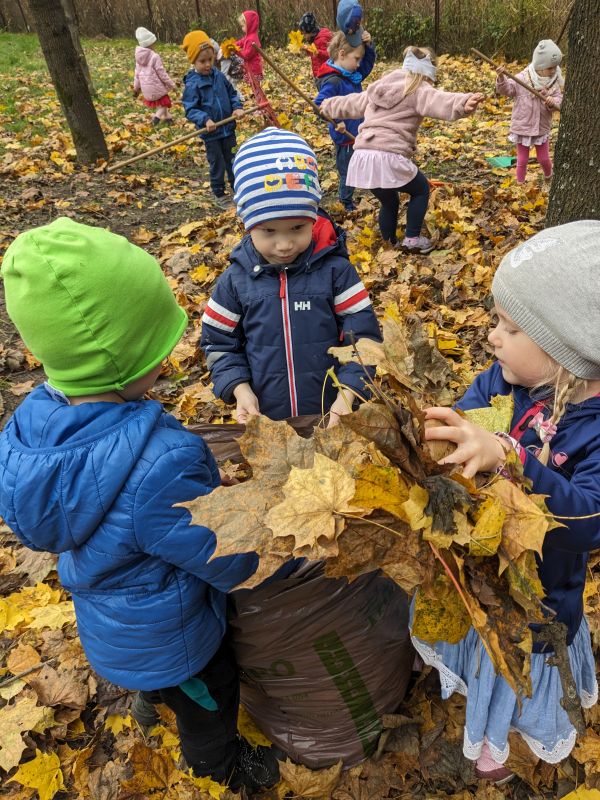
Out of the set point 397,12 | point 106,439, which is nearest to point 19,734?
point 106,439

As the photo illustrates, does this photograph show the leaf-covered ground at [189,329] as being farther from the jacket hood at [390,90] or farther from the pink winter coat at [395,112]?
the jacket hood at [390,90]

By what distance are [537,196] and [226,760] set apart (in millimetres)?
4837

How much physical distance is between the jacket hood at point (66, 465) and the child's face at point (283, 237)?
95 centimetres

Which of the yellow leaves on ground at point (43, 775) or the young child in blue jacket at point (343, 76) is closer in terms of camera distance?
the yellow leaves on ground at point (43, 775)

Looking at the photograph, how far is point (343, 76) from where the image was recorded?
5348 mm

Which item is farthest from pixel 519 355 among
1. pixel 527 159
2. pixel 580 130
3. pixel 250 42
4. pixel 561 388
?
pixel 250 42

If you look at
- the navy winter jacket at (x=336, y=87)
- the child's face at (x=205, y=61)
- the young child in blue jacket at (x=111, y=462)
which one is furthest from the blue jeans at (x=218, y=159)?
the young child in blue jacket at (x=111, y=462)

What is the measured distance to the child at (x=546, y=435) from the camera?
3.44 ft

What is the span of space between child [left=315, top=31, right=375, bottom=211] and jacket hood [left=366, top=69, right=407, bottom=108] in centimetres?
98

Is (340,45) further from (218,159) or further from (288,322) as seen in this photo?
(288,322)

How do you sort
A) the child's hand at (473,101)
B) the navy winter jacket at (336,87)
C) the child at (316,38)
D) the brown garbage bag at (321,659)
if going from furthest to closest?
the child at (316,38) < the navy winter jacket at (336,87) < the child's hand at (473,101) < the brown garbage bag at (321,659)

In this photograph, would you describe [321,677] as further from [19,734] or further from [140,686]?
[19,734]

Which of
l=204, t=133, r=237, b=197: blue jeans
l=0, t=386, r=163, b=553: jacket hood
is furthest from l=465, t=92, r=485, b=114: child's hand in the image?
l=0, t=386, r=163, b=553: jacket hood

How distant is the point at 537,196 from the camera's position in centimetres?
480
